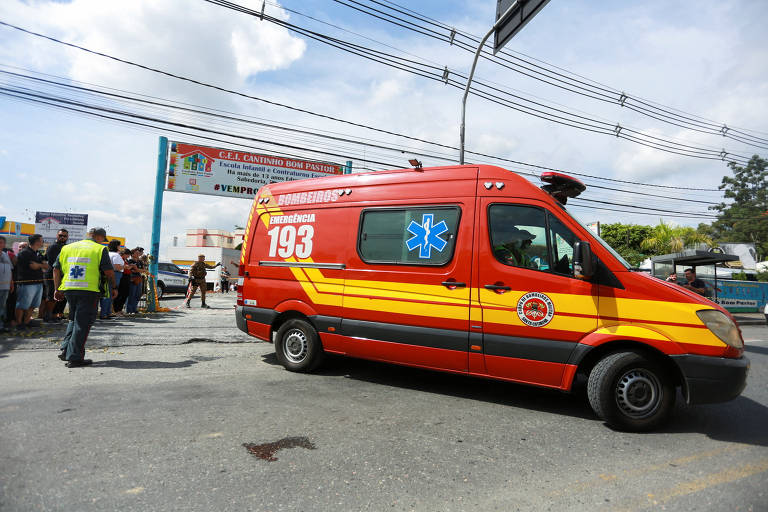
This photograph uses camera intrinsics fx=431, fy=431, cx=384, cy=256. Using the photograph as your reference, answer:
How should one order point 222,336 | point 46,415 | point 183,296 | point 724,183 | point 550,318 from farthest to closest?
1. point 724,183
2. point 183,296
3. point 222,336
4. point 550,318
5. point 46,415

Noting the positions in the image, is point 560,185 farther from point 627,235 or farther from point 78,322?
point 627,235

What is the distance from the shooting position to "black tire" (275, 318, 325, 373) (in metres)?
5.27

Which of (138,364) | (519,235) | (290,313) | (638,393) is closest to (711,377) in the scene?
(638,393)

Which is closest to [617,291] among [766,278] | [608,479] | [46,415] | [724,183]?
[608,479]

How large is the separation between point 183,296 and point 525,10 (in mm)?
17439

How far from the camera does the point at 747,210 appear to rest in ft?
190

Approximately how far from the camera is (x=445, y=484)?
265 cm

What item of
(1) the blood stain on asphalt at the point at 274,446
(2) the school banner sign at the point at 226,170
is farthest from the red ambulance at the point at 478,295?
(2) the school banner sign at the point at 226,170

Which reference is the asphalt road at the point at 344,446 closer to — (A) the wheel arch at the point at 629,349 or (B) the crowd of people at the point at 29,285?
(A) the wheel arch at the point at 629,349

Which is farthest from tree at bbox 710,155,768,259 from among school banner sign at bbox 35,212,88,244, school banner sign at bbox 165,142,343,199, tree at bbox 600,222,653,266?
school banner sign at bbox 35,212,88,244

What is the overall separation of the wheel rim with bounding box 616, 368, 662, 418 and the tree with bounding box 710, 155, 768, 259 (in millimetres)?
61568

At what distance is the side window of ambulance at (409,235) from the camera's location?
453 centimetres

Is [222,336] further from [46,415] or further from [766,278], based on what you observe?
[766,278]

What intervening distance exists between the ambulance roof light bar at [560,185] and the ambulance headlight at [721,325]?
1.61 metres
